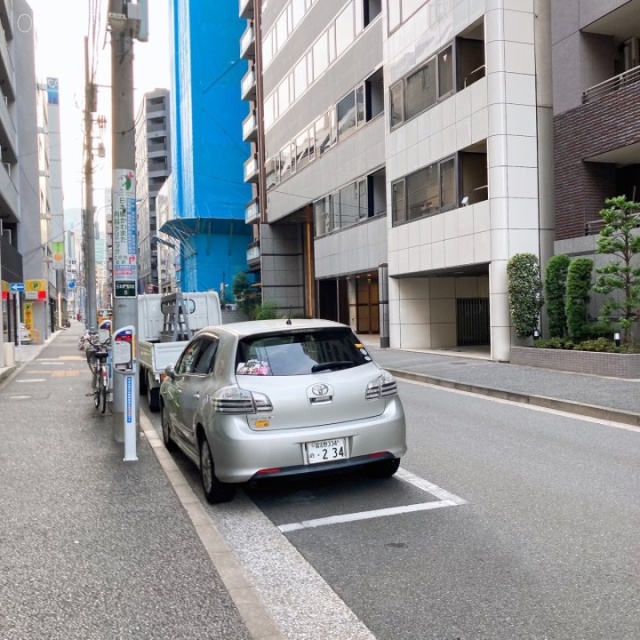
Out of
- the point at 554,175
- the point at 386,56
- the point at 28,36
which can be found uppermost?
the point at 28,36

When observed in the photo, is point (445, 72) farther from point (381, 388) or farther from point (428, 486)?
point (428, 486)

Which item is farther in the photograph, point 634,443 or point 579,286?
point 579,286

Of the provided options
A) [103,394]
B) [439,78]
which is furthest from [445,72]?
[103,394]

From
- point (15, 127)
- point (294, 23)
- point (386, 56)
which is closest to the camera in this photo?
point (386, 56)

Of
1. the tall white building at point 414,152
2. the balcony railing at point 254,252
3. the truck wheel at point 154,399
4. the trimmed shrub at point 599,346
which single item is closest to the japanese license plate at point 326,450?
the truck wheel at point 154,399

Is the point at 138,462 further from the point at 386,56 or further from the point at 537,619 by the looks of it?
the point at 386,56

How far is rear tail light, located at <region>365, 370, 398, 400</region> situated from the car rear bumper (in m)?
0.25

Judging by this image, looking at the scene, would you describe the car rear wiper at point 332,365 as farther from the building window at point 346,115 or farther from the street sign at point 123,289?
the building window at point 346,115

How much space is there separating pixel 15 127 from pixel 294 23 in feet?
58.1

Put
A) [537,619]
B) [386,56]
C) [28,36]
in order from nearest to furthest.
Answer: [537,619]
[386,56]
[28,36]

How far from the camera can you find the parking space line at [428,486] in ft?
18.4

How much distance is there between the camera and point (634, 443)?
775 centimetres

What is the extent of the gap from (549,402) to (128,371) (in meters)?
6.85

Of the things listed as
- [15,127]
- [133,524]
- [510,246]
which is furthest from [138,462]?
[15,127]
